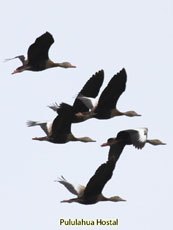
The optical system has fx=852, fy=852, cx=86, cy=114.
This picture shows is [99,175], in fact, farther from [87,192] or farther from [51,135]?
[51,135]

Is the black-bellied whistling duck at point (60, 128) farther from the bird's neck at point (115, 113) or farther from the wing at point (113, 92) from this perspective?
the bird's neck at point (115, 113)

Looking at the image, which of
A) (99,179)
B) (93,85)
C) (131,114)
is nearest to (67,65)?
(93,85)

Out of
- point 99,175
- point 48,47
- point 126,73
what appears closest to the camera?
point 99,175

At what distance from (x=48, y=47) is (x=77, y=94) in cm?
132

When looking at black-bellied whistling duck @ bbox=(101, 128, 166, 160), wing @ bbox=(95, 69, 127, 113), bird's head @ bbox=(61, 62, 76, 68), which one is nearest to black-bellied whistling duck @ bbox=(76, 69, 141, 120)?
wing @ bbox=(95, 69, 127, 113)

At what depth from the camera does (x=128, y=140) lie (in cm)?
1744

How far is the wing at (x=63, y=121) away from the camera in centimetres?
1695

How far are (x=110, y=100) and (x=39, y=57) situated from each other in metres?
2.08

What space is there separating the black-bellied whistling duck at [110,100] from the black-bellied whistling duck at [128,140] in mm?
652

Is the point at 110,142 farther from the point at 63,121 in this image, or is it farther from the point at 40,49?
the point at 40,49

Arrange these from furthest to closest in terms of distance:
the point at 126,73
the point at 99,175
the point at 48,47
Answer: the point at 48,47 → the point at 126,73 → the point at 99,175

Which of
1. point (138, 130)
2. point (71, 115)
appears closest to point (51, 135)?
point (71, 115)

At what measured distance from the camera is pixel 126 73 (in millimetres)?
16969

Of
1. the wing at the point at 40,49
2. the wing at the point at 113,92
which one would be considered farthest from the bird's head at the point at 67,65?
the wing at the point at 113,92
